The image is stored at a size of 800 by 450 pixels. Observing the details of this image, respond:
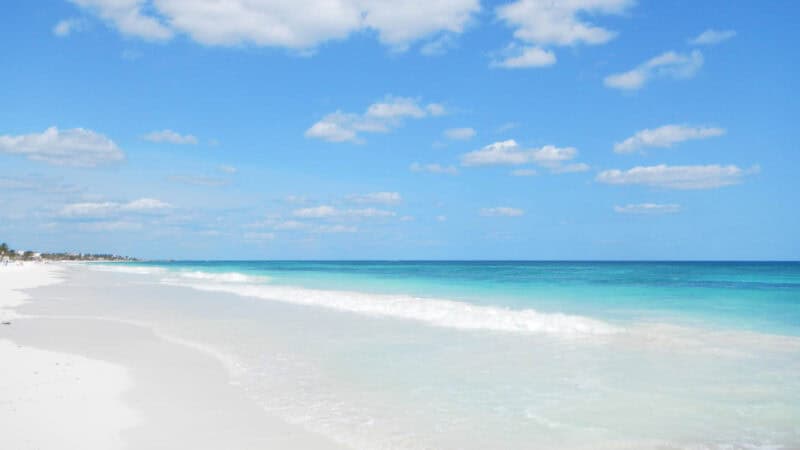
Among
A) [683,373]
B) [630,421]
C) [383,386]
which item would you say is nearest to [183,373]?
[383,386]

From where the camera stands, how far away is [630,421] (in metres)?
7.51

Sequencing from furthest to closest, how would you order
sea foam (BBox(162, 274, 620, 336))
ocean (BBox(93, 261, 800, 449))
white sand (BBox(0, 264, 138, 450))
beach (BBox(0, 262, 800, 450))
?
sea foam (BBox(162, 274, 620, 336)) < ocean (BBox(93, 261, 800, 449)) < beach (BBox(0, 262, 800, 450)) < white sand (BBox(0, 264, 138, 450))

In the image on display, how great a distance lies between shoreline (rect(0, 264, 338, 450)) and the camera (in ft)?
21.9

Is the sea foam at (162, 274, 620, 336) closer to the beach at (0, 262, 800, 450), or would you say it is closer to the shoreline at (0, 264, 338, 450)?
the beach at (0, 262, 800, 450)

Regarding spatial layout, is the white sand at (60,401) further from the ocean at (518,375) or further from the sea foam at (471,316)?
the sea foam at (471,316)

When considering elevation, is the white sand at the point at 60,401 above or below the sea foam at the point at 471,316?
below

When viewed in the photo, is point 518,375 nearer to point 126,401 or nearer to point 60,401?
point 126,401

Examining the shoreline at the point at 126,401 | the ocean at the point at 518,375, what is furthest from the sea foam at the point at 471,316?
the shoreline at the point at 126,401

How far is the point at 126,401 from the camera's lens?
8391 mm

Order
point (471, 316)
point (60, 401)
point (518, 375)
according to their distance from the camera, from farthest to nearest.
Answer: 1. point (471, 316)
2. point (518, 375)
3. point (60, 401)

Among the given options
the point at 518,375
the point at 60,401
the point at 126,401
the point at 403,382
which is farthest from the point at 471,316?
the point at 60,401

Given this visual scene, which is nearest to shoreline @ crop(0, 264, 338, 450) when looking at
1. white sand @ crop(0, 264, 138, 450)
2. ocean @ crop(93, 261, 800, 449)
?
white sand @ crop(0, 264, 138, 450)

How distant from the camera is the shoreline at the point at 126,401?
6.68 m

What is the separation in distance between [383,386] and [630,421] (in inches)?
146
